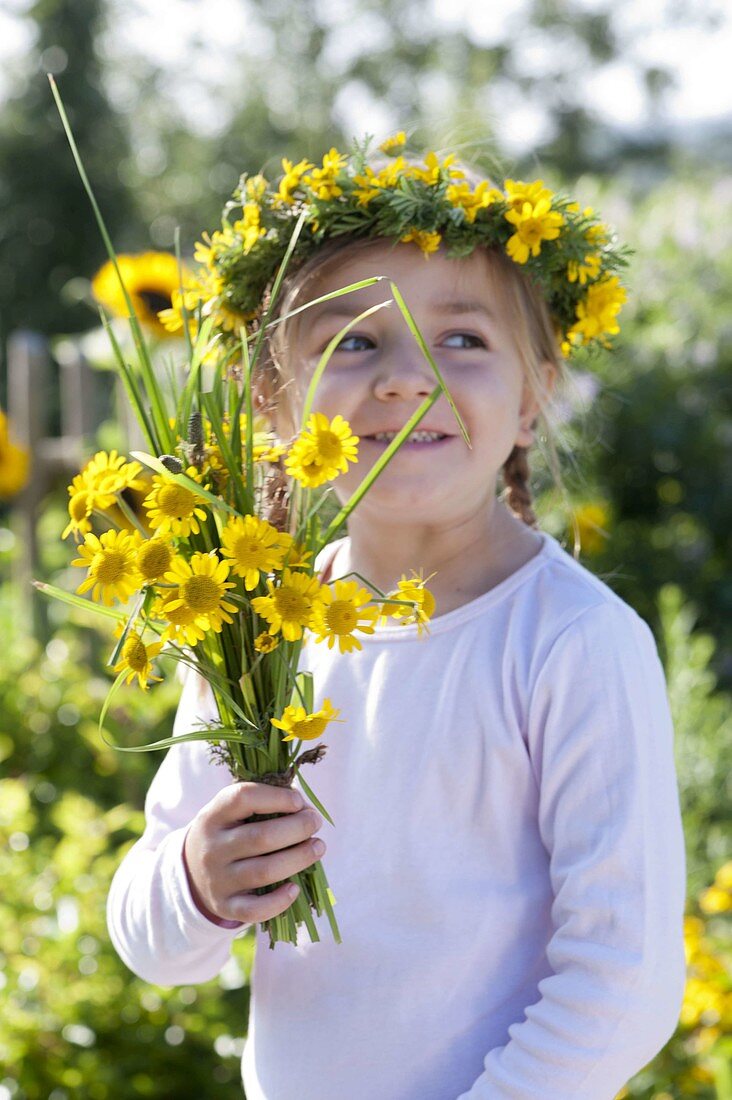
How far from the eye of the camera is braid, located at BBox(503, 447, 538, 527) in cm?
173

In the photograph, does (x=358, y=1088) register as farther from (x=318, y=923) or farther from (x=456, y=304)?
(x=456, y=304)

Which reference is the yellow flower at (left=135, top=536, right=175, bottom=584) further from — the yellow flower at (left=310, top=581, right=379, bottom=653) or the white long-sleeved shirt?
the white long-sleeved shirt

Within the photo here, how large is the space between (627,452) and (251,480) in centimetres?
414

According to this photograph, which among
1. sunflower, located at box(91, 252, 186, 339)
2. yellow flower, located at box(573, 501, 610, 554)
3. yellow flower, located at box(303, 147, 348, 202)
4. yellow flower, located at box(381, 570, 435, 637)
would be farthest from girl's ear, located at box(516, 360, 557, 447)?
yellow flower, located at box(573, 501, 610, 554)

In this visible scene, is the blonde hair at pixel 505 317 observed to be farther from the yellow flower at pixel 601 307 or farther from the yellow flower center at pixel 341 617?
the yellow flower center at pixel 341 617

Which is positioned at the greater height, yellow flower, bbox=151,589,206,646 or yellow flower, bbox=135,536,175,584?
yellow flower, bbox=135,536,175,584

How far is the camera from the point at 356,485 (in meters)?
1.41

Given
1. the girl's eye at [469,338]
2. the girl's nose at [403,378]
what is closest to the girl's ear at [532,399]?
the girl's eye at [469,338]

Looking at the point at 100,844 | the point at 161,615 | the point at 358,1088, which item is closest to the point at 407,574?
the point at 161,615

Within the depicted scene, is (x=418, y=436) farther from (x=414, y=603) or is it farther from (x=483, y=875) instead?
(x=483, y=875)

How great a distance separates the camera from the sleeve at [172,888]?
4.35ft

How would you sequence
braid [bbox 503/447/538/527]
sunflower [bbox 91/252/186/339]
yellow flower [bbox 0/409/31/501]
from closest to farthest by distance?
braid [bbox 503/447/538/527] < sunflower [bbox 91/252/186/339] < yellow flower [bbox 0/409/31/501]

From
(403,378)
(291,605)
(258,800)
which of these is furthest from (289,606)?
(403,378)

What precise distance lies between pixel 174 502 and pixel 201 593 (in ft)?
0.27
